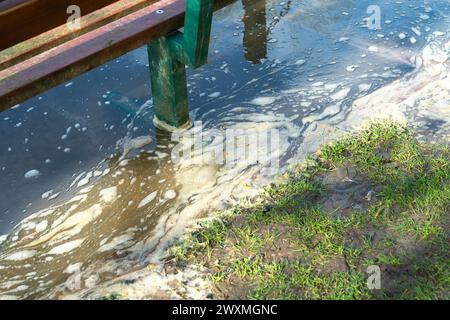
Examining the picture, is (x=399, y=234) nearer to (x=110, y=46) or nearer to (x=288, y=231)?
(x=288, y=231)

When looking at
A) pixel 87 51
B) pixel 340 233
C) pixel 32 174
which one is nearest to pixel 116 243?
pixel 32 174

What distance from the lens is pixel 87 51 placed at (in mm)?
3125

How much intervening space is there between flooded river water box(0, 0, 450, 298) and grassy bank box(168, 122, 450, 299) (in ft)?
0.67

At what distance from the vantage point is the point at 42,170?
149 inches

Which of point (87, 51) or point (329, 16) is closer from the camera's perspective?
point (87, 51)

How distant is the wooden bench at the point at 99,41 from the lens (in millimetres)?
2667

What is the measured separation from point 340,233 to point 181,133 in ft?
4.46

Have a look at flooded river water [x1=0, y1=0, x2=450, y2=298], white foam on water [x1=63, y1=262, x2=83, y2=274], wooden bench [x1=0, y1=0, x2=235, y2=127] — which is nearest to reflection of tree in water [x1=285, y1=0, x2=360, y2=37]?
flooded river water [x1=0, y1=0, x2=450, y2=298]

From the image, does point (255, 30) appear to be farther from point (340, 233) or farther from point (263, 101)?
point (340, 233)

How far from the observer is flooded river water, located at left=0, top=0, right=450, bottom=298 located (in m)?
3.22

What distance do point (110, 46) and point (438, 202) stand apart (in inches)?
74.2

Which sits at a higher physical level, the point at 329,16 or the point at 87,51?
the point at 87,51
